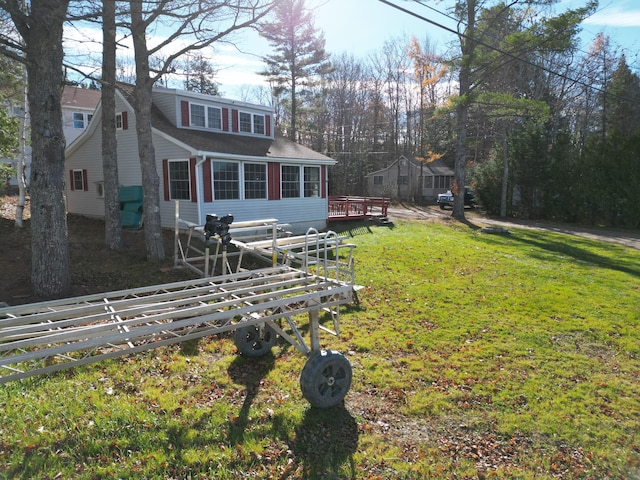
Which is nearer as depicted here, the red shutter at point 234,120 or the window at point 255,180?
the window at point 255,180

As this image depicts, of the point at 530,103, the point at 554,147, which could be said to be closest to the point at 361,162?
the point at 554,147

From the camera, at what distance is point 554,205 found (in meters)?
24.9

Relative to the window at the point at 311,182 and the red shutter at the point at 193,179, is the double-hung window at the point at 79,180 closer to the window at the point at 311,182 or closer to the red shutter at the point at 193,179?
the red shutter at the point at 193,179

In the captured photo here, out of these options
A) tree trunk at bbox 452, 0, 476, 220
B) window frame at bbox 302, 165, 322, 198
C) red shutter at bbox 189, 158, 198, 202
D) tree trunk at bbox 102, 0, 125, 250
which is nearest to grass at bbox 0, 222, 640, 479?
tree trunk at bbox 102, 0, 125, 250

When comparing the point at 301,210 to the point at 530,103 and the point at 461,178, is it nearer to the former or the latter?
the point at 461,178

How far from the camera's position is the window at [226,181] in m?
14.8

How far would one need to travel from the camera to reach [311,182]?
18.3 m

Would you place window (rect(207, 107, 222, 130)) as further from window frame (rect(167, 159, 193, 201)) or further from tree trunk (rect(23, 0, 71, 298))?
tree trunk (rect(23, 0, 71, 298))

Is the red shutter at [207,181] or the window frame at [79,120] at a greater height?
the window frame at [79,120]

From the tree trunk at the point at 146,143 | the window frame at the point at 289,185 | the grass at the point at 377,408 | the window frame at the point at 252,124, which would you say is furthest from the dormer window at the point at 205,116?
the grass at the point at 377,408

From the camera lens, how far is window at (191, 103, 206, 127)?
16.9 metres

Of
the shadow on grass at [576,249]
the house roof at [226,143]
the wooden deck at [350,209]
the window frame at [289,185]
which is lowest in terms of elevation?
the shadow on grass at [576,249]

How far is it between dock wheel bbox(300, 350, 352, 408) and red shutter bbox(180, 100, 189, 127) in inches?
569

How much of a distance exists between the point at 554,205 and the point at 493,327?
20789 mm
